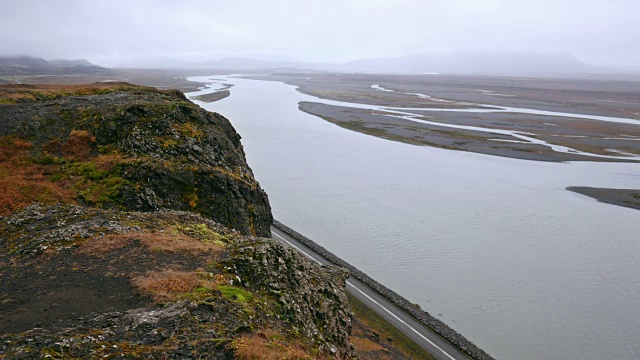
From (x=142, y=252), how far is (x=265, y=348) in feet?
26.3

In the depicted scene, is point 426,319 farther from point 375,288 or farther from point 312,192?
point 312,192

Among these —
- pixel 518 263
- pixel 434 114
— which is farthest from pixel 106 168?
pixel 434 114

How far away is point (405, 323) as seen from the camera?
28.0m

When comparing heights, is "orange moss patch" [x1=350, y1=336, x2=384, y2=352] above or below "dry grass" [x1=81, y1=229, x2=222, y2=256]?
below

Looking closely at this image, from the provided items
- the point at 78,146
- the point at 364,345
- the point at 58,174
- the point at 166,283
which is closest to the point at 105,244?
the point at 166,283

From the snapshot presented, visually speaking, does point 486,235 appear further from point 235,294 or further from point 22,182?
point 22,182

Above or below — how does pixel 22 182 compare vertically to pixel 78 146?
below

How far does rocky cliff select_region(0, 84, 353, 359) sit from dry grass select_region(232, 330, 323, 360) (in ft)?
0.16

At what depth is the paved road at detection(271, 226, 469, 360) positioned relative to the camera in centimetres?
2547

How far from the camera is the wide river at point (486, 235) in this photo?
28.9 m

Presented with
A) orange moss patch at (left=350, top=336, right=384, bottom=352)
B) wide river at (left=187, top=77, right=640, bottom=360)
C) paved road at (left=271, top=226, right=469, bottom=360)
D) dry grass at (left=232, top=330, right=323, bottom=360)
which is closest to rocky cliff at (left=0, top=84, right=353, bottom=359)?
dry grass at (left=232, top=330, right=323, bottom=360)

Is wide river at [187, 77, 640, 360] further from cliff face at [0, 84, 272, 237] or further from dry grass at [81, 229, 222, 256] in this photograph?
dry grass at [81, 229, 222, 256]

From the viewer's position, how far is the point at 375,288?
31938mm

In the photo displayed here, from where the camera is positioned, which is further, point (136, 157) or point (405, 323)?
point (136, 157)
